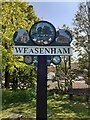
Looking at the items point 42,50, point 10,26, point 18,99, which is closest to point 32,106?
point 18,99

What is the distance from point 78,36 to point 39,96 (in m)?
3.50

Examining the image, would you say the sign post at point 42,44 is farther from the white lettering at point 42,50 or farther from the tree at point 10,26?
the tree at point 10,26

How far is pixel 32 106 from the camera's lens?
4.93 meters

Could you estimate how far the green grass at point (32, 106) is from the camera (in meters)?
4.09

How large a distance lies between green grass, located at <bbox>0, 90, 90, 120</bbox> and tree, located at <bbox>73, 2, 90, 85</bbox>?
1.01 metres

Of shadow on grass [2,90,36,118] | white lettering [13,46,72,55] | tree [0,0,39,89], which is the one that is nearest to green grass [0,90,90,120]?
shadow on grass [2,90,36,118]

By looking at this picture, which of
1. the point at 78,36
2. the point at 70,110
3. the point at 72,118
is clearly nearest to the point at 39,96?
the point at 72,118

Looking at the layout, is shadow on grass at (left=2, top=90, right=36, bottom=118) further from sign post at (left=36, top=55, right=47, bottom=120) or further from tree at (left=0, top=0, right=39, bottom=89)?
sign post at (left=36, top=55, right=47, bottom=120)

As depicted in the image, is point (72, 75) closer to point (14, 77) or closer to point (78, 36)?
point (78, 36)

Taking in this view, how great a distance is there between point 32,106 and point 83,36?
232 centimetres

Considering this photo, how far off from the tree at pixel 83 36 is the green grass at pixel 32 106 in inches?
39.6

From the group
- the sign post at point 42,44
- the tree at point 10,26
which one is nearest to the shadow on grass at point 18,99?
the tree at point 10,26

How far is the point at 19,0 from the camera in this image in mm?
5918

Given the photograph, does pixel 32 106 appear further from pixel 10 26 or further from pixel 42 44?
pixel 42 44
